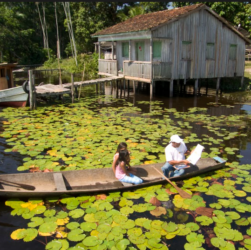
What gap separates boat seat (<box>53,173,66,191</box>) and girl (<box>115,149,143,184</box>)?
3.92 feet

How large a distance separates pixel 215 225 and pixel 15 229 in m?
3.51

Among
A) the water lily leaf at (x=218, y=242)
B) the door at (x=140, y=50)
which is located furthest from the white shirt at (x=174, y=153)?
the door at (x=140, y=50)

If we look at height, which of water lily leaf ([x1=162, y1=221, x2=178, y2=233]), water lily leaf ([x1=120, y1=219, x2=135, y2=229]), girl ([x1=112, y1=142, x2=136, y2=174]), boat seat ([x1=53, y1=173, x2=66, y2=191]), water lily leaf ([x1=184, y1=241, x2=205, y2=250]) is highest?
girl ([x1=112, y1=142, x2=136, y2=174])

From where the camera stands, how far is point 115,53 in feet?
70.0

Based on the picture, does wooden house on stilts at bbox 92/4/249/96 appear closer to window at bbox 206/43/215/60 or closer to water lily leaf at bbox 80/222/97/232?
window at bbox 206/43/215/60

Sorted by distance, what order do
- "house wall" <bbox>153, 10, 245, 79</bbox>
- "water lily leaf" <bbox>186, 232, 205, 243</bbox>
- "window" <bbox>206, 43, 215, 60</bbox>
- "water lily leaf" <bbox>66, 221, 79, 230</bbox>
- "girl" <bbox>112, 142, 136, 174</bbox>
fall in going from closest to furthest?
"water lily leaf" <bbox>186, 232, 205, 243</bbox>, "water lily leaf" <bbox>66, 221, 79, 230</bbox>, "girl" <bbox>112, 142, 136, 174</bbox>, "house wall" <bbox>153, 10, 245, 79</bbox>, "window" <bbox>206, 43, 215, 60</bbox>

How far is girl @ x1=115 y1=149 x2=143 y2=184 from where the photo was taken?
19.4 ft

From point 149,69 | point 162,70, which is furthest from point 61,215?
point 162,70

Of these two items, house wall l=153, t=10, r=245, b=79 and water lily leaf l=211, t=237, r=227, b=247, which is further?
house wall l=153, t=10, r=245, b=79

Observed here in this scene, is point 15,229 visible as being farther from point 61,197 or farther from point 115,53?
point 115,53

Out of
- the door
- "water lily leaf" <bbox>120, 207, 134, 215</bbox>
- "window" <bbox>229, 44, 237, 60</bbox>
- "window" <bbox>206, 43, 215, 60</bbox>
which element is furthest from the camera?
"window" <bbox>229, 44, 237, 60</bbox>

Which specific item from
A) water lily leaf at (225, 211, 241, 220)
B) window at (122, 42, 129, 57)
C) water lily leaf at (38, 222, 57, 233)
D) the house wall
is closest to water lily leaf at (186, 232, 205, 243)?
water lily leaf at (225, 211, 241, 220)

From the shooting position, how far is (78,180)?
6168 mm

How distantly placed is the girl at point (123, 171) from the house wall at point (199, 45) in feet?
36.4
